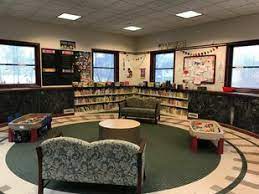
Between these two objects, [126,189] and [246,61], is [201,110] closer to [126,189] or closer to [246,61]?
[246,61]

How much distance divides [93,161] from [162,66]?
22.2 feet

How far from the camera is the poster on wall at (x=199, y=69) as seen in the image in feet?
22.9

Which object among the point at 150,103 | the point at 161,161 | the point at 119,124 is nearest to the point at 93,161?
the point at 161,161

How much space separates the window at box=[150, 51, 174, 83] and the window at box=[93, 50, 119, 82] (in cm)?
154

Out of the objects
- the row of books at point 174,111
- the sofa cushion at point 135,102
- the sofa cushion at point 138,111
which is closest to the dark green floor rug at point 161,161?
the sofa cushion at point 138,111

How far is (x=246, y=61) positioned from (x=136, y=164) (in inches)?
207

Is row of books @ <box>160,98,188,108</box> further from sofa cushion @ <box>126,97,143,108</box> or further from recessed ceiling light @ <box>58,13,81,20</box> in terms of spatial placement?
recessed ceiling light @ <box>58,13,81,20</box>

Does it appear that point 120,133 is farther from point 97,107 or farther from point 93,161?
point 97,107

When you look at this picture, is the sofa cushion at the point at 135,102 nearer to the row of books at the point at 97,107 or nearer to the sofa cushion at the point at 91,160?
the row of books at the point at 97,107

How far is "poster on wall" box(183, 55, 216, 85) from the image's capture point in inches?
275

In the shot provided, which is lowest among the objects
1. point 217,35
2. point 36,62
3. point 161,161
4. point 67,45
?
point 161,161

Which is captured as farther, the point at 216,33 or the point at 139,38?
the point at 139,38

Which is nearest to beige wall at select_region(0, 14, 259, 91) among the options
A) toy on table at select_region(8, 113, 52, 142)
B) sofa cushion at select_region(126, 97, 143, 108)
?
sofa cushion at select_region(126, 97, 143, 108)

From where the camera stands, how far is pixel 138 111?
6660 mm
